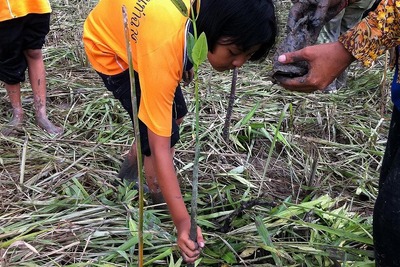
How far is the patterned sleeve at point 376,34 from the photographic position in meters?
1.01

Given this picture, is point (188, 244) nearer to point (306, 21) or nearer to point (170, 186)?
point (170, 186)

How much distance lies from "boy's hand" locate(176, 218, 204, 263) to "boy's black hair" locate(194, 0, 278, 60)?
435mm

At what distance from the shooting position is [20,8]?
2029 mm

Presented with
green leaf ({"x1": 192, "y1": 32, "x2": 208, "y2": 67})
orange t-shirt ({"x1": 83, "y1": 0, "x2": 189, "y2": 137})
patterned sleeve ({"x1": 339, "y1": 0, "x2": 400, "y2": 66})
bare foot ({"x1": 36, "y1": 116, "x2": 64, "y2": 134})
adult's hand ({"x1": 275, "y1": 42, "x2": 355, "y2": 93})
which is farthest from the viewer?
bare foot ({"x1": 36, "y1": 116, "x2": 64, "y2": 134})

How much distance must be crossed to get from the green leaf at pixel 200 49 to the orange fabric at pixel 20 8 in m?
1.46

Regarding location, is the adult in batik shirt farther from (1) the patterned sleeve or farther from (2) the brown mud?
(2) the brown mud

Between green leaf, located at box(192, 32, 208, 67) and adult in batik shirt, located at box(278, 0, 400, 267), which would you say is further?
adult in batik shirt, located at box(278, 0, 400, 267)

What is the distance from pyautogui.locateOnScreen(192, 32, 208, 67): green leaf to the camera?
2.50ft

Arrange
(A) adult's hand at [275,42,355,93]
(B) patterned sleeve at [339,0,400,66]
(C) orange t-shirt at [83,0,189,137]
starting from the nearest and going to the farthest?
(B) patterned sleeve at [339,0,400,66]
(A) adult's hand at [275,42,355,93]
(C) orange t-shirt at [83,0,189,137]

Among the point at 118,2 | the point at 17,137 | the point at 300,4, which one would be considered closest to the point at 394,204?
the point at 300,4

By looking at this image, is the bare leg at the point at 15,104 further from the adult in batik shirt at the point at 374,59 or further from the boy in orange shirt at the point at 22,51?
the adult in batik shirt at the point at 374,59

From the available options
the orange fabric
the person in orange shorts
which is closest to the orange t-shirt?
the person in orange shorts

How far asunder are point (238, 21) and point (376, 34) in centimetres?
30

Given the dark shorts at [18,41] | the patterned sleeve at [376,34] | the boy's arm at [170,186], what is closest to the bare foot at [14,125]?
the dark shorts at [18,41]
